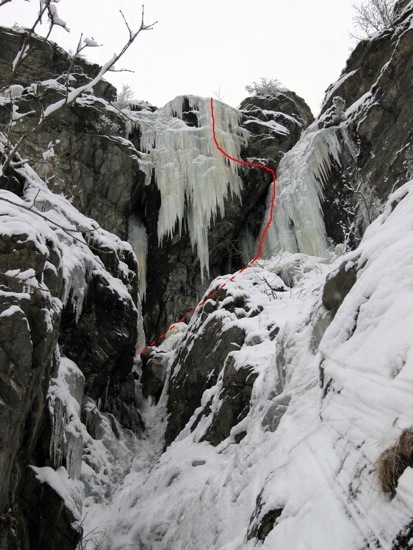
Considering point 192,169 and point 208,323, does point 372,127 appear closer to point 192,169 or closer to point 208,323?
point 192,169

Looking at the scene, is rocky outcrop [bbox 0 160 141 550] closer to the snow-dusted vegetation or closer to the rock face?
the snow-dusted vegetation

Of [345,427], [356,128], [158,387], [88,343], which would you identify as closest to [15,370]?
[345,427]

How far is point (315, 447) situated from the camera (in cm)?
293

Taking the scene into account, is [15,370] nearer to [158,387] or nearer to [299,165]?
[158,387]

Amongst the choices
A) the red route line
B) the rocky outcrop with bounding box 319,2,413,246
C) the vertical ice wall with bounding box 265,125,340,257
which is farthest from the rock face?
the rocky outcrop with bounding box 319,2,413,246

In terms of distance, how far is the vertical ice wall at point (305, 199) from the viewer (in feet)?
46.4

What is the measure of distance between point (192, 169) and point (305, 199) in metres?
3.90

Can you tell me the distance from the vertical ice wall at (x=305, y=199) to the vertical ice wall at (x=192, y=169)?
1.82m

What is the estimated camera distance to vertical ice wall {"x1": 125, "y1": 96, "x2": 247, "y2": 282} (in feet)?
52.0

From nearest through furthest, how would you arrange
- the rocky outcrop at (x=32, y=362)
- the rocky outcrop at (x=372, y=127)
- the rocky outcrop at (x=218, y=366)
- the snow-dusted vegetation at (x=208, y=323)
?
the snow-dusted vegetation at (x=208, y=323)
the rocky outcrop at (x=32, y=362)
the rocky outcrop at (x=218, y=366)
the rocky outcrop at (x=372, y=127)

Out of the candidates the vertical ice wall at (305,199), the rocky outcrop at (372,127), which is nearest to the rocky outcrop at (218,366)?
the rocky outcrop at (372,127)

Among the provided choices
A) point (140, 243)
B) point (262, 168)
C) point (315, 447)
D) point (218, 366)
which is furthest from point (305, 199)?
point (315, 447)

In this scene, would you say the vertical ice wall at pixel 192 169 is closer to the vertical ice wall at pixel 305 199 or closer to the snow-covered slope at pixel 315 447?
the vertical ice wall at pixel 305 199

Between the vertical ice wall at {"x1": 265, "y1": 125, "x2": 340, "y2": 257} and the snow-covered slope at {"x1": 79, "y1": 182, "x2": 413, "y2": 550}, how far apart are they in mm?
7718
